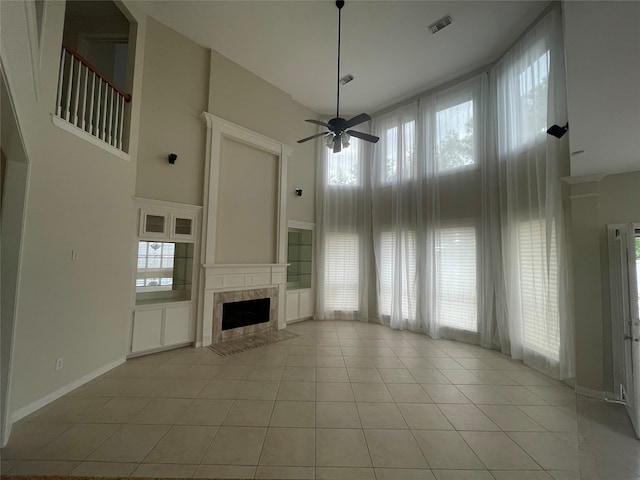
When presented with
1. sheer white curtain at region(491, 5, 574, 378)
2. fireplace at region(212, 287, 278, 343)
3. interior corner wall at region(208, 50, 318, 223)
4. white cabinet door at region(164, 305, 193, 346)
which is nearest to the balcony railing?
interior corner wall at region(208, 50, 318, 223)

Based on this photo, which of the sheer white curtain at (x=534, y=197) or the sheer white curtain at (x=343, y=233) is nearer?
the sheer white curtain at (x=534, y=197)

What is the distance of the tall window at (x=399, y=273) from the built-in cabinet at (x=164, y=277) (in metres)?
3.98

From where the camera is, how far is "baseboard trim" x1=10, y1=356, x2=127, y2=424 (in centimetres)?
237

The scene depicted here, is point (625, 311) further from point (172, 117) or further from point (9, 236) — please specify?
point (172, 117)

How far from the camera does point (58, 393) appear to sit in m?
2.75

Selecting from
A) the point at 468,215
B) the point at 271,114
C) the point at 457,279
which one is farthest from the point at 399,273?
the point at 271,114

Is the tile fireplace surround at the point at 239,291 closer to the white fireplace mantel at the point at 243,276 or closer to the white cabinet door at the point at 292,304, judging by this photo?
the white fireplace mantel at the point at 243,276

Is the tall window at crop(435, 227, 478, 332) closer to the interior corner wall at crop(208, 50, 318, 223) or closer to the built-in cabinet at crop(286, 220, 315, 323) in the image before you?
the built-in cabinet at crop(286, 220, 315, 323)

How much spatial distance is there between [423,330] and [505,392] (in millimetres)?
2267

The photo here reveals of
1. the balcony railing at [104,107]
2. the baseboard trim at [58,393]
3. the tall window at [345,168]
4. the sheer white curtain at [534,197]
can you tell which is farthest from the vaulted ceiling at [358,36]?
the baseboard trim at [58,393]

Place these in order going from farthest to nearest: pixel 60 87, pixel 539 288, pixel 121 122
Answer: pixel 121 122 → pixel 539 288 → pixel 60 87

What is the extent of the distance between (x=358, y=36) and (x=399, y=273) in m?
4.49

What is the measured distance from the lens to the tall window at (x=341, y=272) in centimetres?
626

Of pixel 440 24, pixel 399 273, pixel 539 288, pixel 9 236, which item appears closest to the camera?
pixel 9 236
